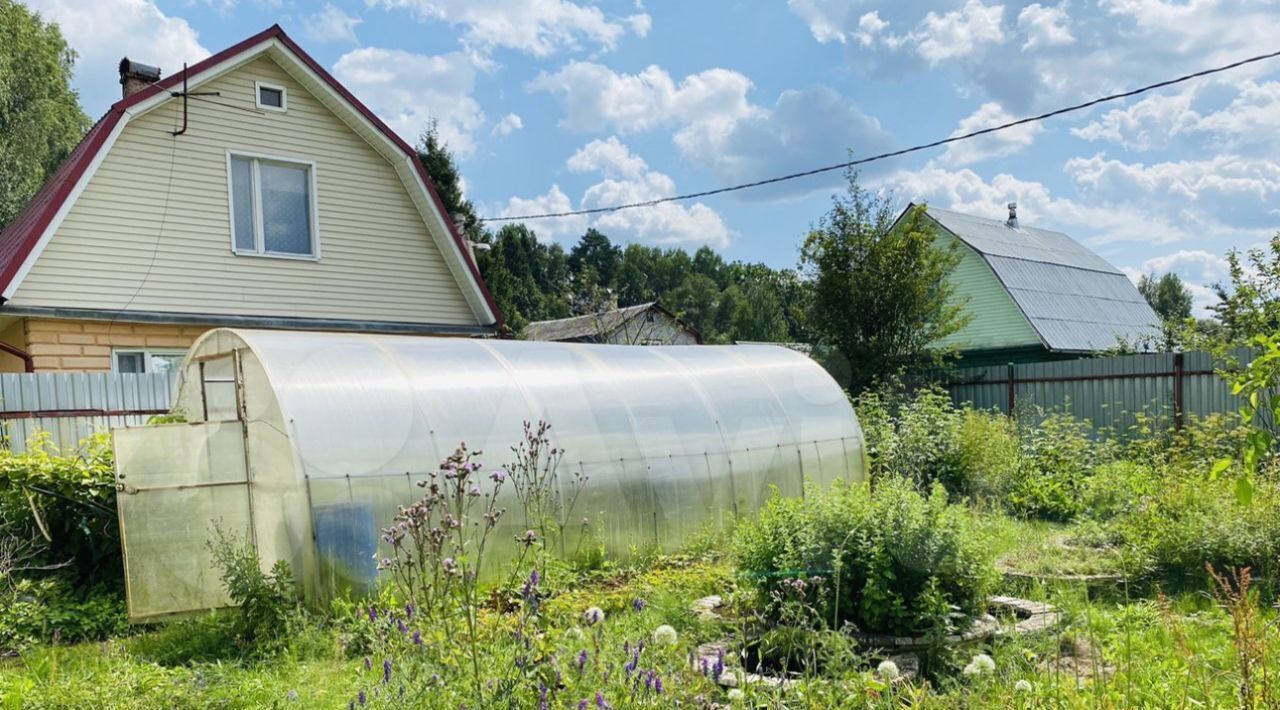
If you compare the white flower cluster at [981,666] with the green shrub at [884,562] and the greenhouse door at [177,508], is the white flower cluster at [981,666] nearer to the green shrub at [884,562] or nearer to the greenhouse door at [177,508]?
the green shrub at [884,562]

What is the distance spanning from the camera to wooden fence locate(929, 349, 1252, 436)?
12.2 m

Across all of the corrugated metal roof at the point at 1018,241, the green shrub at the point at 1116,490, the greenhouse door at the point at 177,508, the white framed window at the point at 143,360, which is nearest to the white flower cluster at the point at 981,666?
the green shrub at the point at 1116,490

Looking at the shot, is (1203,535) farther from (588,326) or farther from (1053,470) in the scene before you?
(588,326)

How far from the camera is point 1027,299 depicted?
2070cm

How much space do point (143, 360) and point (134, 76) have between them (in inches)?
155

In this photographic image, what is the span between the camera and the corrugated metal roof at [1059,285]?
20.7 metres

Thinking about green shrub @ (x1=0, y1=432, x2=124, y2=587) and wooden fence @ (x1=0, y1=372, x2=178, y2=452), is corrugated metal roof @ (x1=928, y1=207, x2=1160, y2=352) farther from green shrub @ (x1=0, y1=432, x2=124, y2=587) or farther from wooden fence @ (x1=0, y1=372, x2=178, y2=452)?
green shrub @ (x1=0, y1=432, x2=124, y2=587)

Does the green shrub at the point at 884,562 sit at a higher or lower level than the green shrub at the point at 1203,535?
higher

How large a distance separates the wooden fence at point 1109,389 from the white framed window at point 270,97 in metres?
11.2

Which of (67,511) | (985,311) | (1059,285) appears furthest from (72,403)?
(1059,285)

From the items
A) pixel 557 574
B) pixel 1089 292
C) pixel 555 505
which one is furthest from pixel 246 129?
pixel 1089 292

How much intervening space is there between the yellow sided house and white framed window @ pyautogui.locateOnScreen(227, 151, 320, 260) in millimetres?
19

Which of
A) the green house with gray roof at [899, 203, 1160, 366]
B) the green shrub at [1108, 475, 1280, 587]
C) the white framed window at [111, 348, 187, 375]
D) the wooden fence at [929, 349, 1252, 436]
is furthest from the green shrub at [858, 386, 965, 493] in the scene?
the white framed window at [111, 348, 187, 375]

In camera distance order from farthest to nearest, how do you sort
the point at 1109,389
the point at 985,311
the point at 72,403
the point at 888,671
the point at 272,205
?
the point at 985,311, the point at 1109,389, the point at 272,205, the point at 72,403, the point at 888,671
